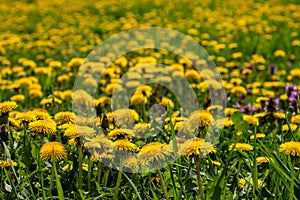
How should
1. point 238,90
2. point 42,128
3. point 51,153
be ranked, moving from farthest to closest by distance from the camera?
point 238,90, point 42,128, point 51,153

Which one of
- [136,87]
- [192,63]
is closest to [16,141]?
[136,87]

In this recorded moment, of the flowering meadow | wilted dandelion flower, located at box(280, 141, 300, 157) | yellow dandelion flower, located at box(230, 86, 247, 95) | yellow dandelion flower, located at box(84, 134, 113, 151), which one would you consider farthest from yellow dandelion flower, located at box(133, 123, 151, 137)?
yellow dandelion flower, located at box(230, 86, 247, 95)

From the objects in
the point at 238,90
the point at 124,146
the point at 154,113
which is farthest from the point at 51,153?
the point at 238,90

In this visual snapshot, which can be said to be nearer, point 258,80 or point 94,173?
point 94,173

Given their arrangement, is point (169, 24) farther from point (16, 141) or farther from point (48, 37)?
point (16, 141)

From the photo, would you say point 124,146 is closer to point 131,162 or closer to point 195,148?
point 131,162

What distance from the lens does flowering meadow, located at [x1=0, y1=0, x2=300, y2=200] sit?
5.82 feet

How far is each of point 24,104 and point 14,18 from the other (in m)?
6.30

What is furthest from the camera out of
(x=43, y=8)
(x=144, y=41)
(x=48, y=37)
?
(x=43, y=8)

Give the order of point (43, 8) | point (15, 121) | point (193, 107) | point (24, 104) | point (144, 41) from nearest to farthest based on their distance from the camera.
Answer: point (15, 121)
point (193, 107)
point (24, 104)
point (144, 41)
point (43, 8)

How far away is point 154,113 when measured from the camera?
9.84 ft

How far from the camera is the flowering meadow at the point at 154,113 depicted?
1.77 m

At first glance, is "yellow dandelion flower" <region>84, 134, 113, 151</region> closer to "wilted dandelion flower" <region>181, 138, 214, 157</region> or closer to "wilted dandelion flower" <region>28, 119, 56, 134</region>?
"wilted dandelion flower" <region>28, 119, 56, 134</region>

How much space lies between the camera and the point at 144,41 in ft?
19.5
